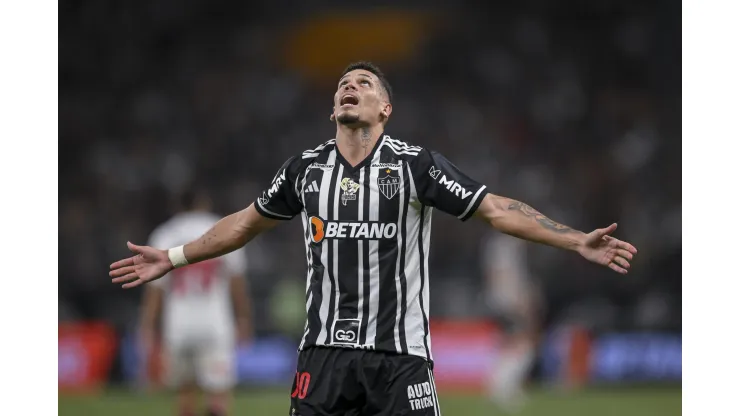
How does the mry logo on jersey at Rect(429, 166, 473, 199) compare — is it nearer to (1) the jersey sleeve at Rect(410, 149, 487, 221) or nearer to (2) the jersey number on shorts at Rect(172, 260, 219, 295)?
(1) the jersey sleeve at Rect(410, 149, 487, 221)

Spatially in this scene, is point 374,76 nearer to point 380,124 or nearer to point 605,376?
point 380,124

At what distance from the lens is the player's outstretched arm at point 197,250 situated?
5.41 metres

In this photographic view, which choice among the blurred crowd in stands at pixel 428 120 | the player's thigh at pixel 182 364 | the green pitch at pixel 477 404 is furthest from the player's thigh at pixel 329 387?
the blurred crowd in stands at pixel 428 120

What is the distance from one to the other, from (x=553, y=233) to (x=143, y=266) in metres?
2.26

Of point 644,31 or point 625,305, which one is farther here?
point 644,31

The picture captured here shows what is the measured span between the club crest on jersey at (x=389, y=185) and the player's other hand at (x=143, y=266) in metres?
1.30

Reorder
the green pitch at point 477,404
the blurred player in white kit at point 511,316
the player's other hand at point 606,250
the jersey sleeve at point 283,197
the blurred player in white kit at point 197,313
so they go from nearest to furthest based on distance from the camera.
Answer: the player's other hand at point 606,250 → the jersey sleeve at point 283,197 → the blurred player in white kit at point 197,313 → the green pitch at point 477,404 → the blurred player in white kit at point 511,316

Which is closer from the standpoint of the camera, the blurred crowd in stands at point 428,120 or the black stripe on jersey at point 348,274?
the black stripe on jersey at point 348,274

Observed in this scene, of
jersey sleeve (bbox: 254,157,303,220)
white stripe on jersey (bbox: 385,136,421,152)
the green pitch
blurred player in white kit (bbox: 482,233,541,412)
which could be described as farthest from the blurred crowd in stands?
white stripe on jersey (bbox: 385,136,421,152)

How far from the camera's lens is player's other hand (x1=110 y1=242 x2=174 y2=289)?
213 inches

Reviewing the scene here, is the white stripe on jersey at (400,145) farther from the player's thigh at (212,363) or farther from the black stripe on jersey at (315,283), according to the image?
the player's thigh at (212,363)

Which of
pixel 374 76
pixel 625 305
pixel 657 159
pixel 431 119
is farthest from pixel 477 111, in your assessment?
pixel 374 76

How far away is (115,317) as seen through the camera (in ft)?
53.9

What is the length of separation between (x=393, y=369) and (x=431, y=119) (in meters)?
17.1
